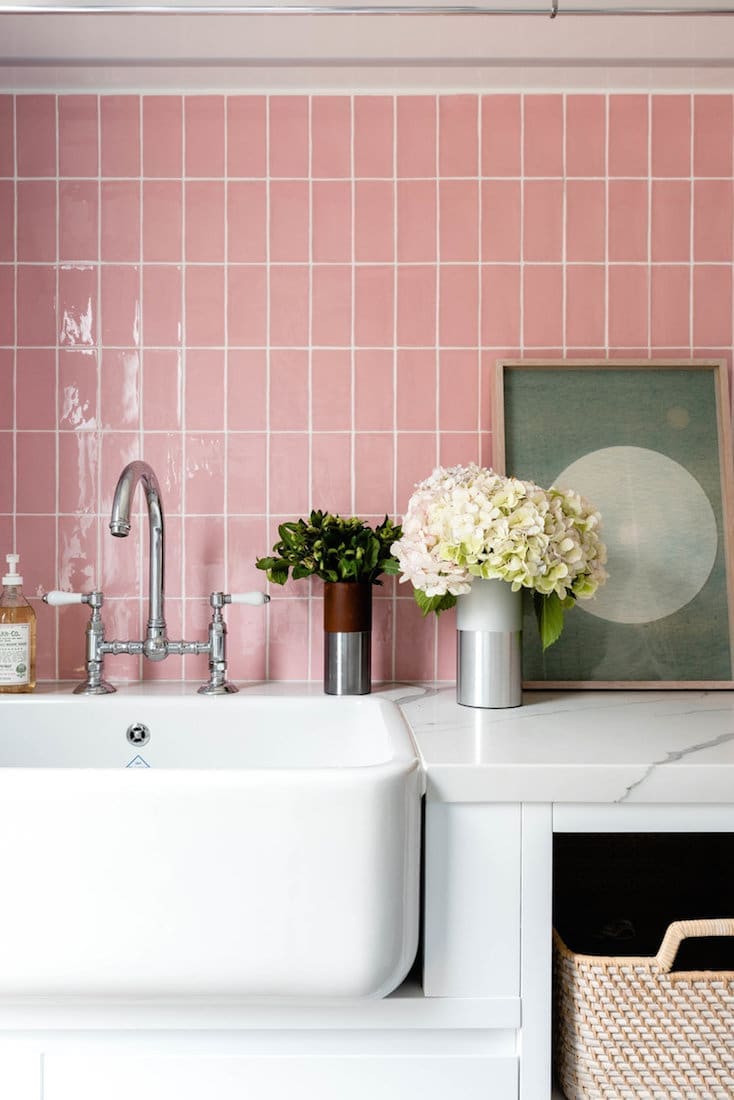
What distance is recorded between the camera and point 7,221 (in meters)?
1.44

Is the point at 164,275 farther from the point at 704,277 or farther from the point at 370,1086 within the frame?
the point at 370,1086

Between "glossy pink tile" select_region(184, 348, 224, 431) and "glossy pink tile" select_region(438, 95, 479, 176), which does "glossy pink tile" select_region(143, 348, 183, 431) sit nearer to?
"glossy pink tile" select_region(184, 348, 224, 431)

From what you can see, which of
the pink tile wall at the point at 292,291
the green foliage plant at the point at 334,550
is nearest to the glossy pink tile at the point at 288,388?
the pink tile wall at the point at 292,291

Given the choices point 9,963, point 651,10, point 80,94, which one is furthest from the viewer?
point 80,94

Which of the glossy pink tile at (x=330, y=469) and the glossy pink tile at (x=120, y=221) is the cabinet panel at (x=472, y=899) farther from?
the glossy pink tile at (x=120, y=221)

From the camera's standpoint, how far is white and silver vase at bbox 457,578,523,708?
3.91ft

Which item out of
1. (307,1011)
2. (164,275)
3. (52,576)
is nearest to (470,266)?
(164,275)

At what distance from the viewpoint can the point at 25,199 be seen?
1.44 metres

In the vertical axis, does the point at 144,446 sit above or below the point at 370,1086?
above

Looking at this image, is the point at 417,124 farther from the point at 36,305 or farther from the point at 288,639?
the point at 288,639

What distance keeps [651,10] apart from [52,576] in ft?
4.15

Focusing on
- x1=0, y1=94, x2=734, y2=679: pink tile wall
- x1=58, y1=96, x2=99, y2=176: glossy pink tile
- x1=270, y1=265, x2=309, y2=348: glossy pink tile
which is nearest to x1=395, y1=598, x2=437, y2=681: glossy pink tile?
x1=0, y1=94, x2=734, y2=679: pink tile wall

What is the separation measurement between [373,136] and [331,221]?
0.16m

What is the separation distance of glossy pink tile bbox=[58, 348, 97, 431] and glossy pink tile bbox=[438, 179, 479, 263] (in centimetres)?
60
